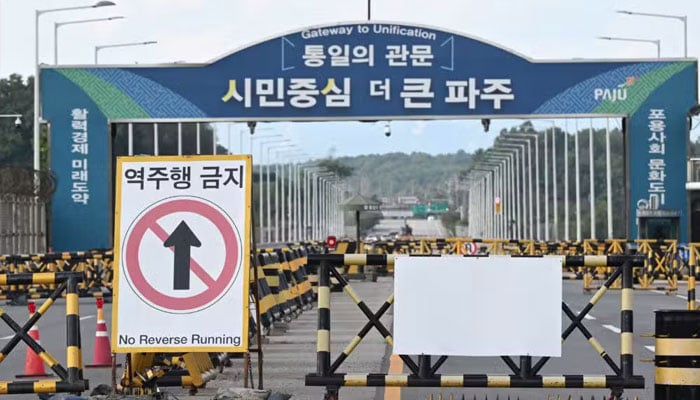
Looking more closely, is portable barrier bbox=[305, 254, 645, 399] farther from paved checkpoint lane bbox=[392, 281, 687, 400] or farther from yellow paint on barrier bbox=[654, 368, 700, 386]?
paved checkpoint lane bbox=[392, 281, 687, 400]

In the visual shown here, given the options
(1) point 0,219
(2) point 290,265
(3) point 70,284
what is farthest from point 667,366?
(1) point 0,219

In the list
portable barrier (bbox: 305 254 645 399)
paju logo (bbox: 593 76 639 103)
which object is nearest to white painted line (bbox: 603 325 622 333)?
portable barrier (bbox: 305 254 645 399)

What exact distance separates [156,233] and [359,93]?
23.1 metres

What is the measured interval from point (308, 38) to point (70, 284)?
24.2 meters

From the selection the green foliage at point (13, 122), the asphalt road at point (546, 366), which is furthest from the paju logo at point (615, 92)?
the green foliage at point (13, 122)

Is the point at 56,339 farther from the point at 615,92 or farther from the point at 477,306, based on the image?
the point at 615,92

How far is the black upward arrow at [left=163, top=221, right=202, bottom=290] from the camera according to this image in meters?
11.0

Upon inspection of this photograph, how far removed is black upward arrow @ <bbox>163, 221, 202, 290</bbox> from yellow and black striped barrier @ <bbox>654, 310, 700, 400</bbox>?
3475mm

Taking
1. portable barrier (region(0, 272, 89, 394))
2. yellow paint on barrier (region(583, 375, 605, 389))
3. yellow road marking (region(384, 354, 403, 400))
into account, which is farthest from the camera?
yellow road marking (region(384, 354, 403, 400))

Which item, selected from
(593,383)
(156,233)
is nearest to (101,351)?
(156,233)

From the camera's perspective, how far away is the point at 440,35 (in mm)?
33969

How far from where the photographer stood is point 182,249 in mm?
11078

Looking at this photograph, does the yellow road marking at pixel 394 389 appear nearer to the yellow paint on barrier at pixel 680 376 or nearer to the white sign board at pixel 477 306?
the white sign board at pixel 477 306

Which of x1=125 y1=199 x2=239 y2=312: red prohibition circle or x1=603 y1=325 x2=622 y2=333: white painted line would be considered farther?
x1=603 y1=325 x2=622 y2=333: white painted line
